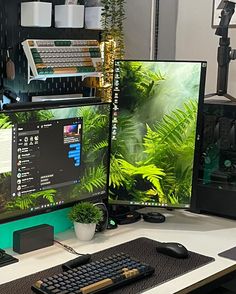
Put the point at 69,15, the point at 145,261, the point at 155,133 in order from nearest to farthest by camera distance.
A: the point at 145,261
the point at 155,133
the point at 69,15

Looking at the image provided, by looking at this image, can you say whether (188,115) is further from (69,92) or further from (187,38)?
(69,92)

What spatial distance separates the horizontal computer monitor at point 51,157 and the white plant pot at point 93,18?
1.68 meters

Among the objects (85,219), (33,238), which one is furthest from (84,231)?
(33,238)

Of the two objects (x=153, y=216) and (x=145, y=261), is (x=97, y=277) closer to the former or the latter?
(x=145, y=261)

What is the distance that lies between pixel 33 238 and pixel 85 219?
0.68 ft

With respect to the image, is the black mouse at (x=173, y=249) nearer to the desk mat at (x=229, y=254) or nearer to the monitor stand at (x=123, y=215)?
the desk mat at (x=229, y=254)

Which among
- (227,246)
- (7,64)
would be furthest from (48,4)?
(227,246)

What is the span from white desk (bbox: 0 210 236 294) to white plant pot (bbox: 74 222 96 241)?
0.8 inches

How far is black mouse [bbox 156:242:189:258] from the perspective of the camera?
6.16 ft

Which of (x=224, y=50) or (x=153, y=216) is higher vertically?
(x=224, y=50)

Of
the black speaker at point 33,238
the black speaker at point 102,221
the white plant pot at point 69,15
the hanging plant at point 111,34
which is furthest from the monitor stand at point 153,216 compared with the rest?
the white plant pot at point 69,15

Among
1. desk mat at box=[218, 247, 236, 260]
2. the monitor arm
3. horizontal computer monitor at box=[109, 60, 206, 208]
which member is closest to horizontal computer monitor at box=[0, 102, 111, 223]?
horizontal computer monitor at box=[109, 60, 206, 208]

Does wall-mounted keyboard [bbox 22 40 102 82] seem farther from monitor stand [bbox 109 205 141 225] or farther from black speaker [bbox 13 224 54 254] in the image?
black speaker [bbox 13 224 54 254]

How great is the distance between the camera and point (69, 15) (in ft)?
11.7
